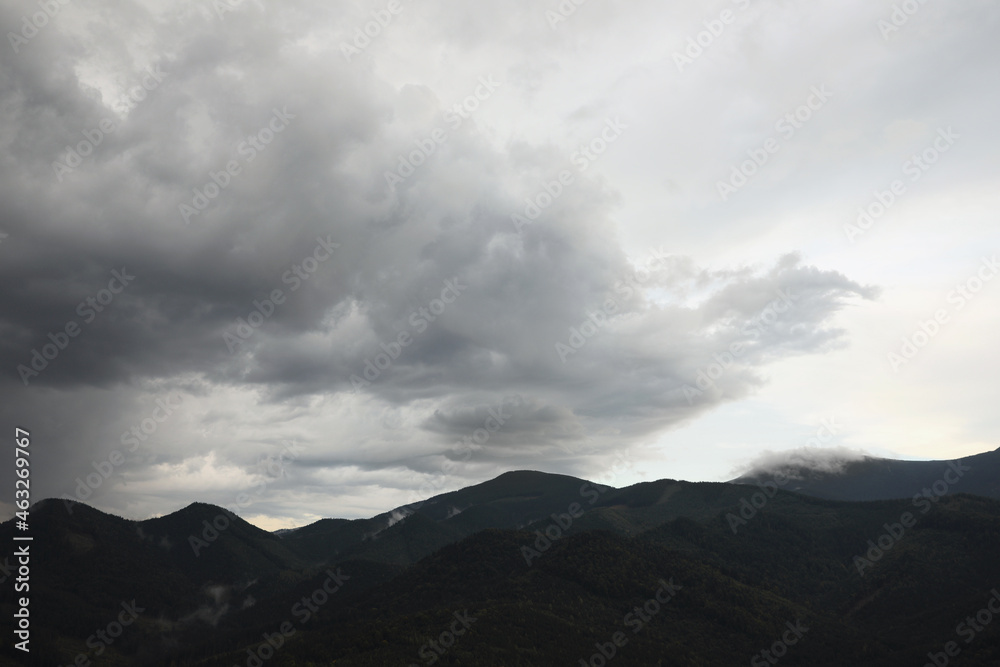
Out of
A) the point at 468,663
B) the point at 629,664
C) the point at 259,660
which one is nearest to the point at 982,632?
the point at 629,664

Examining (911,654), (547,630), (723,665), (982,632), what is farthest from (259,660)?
(982,632)

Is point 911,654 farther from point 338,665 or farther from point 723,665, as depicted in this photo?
point 338,665

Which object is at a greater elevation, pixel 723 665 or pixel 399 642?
pixel 399 642

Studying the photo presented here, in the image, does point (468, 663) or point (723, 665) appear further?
point (723, 665)

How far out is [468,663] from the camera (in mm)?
161875

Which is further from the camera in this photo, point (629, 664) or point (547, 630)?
point (547, 630)

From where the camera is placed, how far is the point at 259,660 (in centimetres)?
19725

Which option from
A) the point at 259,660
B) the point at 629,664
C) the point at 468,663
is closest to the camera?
the point at 468,663

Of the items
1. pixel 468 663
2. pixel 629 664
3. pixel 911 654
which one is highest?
pixel 468 663

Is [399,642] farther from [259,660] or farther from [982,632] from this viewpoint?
[982,632]

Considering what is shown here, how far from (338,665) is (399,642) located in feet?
74.8

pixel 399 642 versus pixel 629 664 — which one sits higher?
pixel 399 642

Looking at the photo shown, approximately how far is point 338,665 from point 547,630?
72193 mm

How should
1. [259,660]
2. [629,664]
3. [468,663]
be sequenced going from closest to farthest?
[468,663]
[629,664]
[259,660]
